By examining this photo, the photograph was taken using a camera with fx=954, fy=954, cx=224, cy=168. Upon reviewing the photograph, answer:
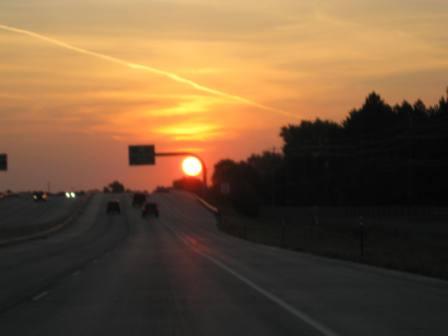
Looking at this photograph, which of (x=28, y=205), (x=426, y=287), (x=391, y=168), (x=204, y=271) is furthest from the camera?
(x=28, y=205)

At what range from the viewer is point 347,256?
3556 cm

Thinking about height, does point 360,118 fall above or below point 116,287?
above

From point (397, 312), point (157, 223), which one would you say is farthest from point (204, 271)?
point (157, 223)

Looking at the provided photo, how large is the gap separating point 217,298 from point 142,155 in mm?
66534

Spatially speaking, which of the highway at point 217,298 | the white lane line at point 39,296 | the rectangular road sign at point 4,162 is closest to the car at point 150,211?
the rectangular road sign at point 4,162

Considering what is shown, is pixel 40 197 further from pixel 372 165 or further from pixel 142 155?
pixel 142 155

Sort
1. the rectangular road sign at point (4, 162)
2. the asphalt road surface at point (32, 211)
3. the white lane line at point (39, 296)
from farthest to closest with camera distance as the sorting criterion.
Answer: the asphalt road surface at point (32, 211), the rectangular road sign at point (4, 162), the white lane line at point (39, 296)

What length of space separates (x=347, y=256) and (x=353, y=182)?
9509 cm

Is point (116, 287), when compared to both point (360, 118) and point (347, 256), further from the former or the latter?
point (360, 118)

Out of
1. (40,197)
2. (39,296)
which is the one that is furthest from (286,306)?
(40,197)

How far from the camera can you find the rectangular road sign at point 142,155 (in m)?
86.6

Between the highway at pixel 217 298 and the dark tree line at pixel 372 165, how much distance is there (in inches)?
2796

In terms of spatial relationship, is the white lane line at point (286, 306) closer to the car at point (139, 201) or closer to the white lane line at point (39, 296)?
the white lane line at point (39, 296)

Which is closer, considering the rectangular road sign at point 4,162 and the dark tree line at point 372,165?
the rectangular road sign at point 4,162
